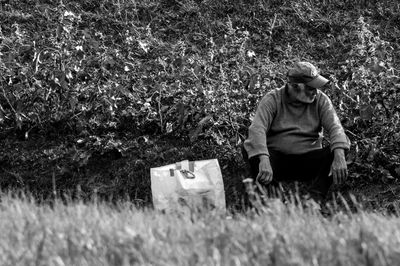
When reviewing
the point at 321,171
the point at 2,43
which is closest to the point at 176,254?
the point at 321,171

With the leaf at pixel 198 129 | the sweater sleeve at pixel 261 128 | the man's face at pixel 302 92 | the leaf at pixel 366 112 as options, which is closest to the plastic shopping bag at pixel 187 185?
the sweater sleeve at pixel 261 128

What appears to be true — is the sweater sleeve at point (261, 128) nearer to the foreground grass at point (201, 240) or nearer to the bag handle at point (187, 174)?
the bag handle at point (187, 174)

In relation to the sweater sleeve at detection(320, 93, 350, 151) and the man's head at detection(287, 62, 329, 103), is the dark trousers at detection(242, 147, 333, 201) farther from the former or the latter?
the man's head at detection(287, 62, 329, 103)

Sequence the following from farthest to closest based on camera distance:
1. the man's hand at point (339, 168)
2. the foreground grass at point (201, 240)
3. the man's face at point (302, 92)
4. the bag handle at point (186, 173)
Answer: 1. the bag handle at point (186, 173)
2. the man's face at point (302, 92)
3. the man's hand at point (339, 168)
4. the foreground grass at point (201, 240)

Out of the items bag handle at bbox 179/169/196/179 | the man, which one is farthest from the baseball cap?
bag handle at bbox 179/169/196/179

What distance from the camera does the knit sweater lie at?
5984mm

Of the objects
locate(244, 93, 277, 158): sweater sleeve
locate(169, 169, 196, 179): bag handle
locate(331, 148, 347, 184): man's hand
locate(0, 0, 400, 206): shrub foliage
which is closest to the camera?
locate(331, 148, 347, 184): man's hand

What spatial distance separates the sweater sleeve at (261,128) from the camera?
5805 mm

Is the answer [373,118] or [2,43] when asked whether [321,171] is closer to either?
[373,118]

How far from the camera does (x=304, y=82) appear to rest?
19.3 ft

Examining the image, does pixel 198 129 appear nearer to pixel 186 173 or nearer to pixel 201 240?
pixel 186 173

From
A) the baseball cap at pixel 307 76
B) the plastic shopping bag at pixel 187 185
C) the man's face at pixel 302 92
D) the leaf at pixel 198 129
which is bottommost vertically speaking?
the plastic shopping bag at pixel 187 185

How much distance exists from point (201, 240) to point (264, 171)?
1.81 m

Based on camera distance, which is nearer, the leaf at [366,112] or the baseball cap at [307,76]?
the baseball cap at [307,76]
